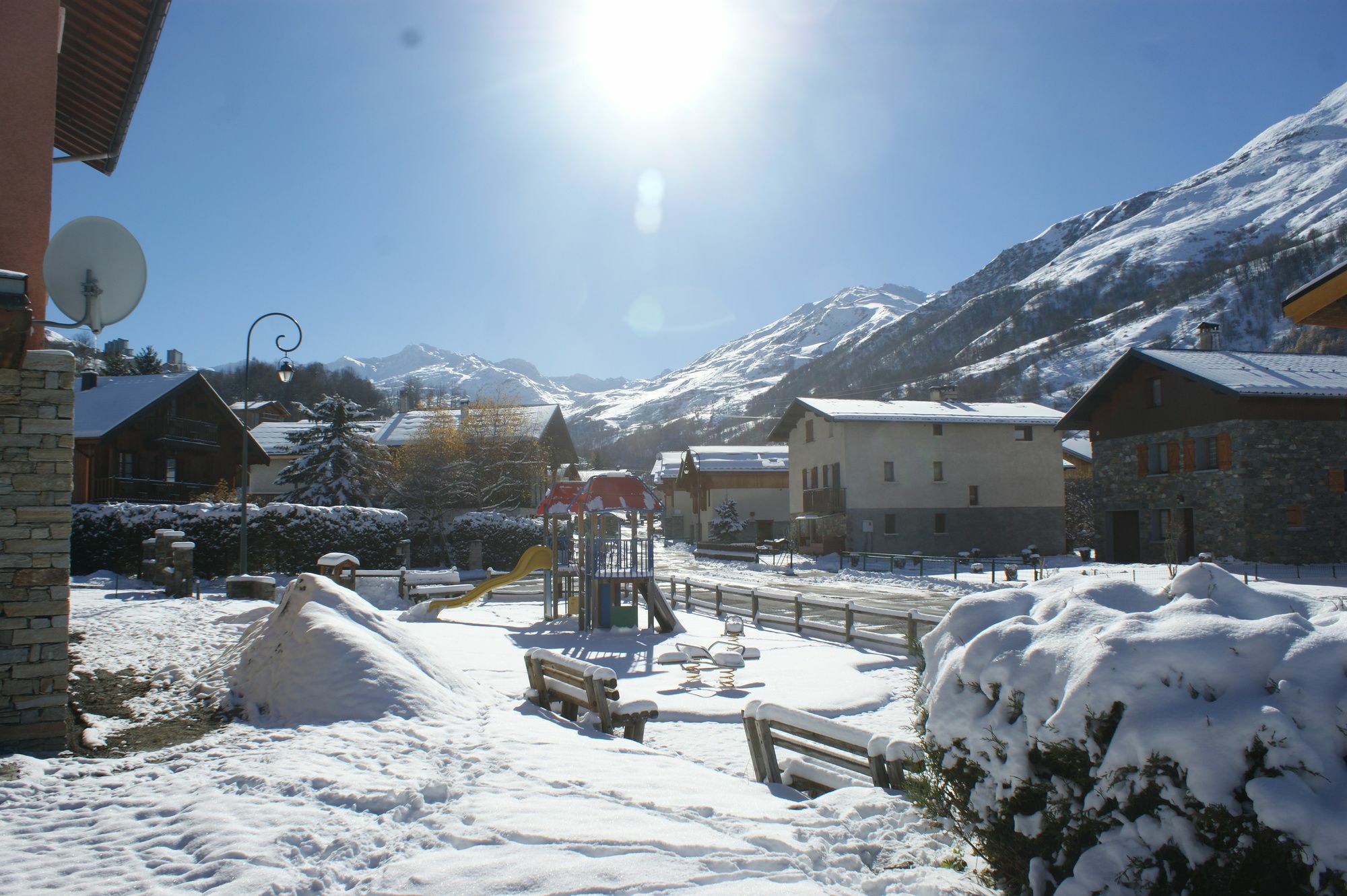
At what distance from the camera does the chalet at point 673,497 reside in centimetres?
6875

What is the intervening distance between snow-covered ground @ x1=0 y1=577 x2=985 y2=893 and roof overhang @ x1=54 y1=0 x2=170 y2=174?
21.1 ft

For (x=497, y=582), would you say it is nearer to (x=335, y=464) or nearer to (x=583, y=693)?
(x=583, y=693)

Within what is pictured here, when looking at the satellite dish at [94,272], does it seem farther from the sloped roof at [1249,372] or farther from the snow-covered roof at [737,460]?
the snow-covered roof at [737,460]

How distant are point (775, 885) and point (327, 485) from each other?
35.5 meters

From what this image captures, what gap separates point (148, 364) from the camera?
194 feet

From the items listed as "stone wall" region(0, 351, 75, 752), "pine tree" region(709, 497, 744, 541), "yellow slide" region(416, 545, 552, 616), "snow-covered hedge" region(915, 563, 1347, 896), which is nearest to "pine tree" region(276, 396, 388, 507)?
"yellow slide" region(416, 545, 552, 616)

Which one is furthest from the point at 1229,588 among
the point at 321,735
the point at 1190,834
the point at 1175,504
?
the point at 1175,504

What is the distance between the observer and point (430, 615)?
60.4ft

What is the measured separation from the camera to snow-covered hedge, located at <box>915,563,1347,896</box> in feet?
9.46

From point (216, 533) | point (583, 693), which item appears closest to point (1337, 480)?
point (583, 693)

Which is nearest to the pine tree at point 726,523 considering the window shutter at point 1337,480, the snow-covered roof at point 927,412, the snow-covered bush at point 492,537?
the snow-covered roof at point 927,412

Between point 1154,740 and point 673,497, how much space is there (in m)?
70.7

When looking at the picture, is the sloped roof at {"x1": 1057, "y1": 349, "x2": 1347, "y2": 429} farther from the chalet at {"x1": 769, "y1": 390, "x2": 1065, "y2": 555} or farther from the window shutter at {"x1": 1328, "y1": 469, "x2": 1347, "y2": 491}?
the chalet at {"x1": 769, "y1": 390, "x2": 1065, "y2": 555}

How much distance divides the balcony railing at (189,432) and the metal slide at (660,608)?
30.4 meters
